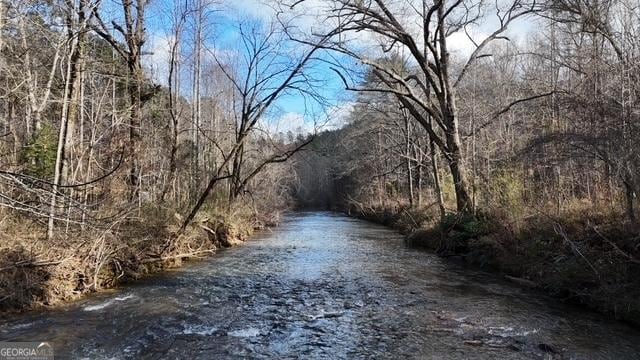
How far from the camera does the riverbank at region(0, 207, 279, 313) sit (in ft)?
27.4

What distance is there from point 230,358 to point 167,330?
1775mm

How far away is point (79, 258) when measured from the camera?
31.3ft

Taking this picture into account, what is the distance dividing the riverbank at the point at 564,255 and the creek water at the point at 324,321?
0.41 metres

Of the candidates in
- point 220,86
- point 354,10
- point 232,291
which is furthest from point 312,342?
point 220,86

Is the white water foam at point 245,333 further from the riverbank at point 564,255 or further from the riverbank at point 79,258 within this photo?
the riverbank at point 564,255

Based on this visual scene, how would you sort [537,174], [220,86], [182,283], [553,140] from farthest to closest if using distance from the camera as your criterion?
[220,86] < [537,174] < [182,283] < [553,140]

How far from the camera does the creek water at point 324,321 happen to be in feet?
21.8

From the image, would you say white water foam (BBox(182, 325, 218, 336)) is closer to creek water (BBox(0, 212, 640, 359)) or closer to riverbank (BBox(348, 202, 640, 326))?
creek water (BBox(0, 212, 640, 359))

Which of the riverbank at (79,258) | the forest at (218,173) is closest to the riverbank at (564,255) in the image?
the forest at (218,173)

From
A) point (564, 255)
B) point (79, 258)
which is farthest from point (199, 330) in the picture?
point (564, 255)

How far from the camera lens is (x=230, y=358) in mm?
6363

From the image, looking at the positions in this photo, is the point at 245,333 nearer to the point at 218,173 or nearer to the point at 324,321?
the point at 324,321

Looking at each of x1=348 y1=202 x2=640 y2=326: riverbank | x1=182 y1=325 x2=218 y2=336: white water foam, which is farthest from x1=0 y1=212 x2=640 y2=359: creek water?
x1=348 y1=202 x2=640 y2=326: riverbank

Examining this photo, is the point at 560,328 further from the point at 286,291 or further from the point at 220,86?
the point at 220,86
